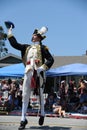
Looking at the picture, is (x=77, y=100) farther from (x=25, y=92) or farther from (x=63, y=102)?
(x=25, y=92)

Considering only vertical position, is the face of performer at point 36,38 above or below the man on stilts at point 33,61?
above

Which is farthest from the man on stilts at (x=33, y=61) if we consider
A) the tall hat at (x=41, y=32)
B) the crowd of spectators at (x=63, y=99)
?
the crowd of spectators at (x=63, y=99)

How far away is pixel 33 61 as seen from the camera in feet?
23.0

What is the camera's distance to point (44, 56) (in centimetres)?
718

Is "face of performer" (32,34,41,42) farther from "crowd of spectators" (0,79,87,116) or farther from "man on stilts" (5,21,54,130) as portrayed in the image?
"crowd of spectators" (0,79,87,116)

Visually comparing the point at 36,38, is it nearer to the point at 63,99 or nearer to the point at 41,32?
the point at 41,32

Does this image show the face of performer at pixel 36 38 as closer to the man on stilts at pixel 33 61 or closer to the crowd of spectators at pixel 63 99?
the man on stilts at pixel 33 61

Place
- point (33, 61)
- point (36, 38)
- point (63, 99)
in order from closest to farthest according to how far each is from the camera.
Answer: point (33, 61)
point (36, 38)
point (63, 99)

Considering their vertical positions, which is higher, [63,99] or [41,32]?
[41,32]

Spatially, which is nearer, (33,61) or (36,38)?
(33,61)

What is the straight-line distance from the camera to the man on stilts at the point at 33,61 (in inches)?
A: 274

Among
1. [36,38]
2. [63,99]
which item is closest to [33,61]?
[36,38]

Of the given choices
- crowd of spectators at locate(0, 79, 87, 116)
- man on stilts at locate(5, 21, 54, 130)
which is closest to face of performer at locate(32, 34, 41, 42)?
man on stilts at locate(5, 21, 54, 130)

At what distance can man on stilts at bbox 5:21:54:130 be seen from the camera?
6954 millimetres
